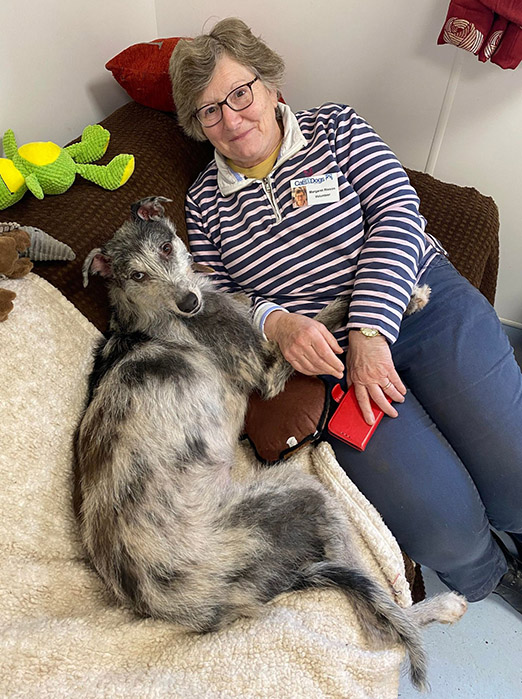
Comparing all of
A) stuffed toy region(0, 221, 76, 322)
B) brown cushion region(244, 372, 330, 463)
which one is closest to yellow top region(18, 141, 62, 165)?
stuffed toy region(0, 221, 76, 322)

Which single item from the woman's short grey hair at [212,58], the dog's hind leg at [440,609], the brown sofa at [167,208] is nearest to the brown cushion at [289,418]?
the brown sofa at [167,208]

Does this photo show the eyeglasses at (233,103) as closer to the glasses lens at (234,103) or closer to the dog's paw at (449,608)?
the glasses lens at (234,103)

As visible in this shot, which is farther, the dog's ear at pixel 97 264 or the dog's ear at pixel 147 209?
the dog's ear at pixel 147 209

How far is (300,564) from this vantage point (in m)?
1.35

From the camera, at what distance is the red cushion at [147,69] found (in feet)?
6.93

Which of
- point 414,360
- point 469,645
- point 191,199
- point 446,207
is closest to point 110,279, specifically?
point 191,199

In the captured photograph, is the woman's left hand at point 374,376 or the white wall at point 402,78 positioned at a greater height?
the white wall at point 402,78

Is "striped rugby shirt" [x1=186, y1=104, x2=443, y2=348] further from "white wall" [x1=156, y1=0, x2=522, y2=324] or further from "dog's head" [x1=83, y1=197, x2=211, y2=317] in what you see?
"white wall" [x1=156, y1=0, x2=522, y2=324]

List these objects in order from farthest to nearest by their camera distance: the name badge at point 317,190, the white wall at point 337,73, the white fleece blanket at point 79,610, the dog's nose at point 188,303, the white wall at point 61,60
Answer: the white wall at point 337,73, the white wall at point 61,60, the name badge at point 317,190, the dog's nose at point 188,303, the white fleece blanket at point 79,610

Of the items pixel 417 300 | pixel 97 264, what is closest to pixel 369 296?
pixel 417 300

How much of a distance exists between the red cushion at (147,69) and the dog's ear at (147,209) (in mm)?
720

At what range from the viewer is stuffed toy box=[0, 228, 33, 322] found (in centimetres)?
138

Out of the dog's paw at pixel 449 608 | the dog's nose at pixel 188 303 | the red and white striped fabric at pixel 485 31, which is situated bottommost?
the dog's paw at pixel 449 608

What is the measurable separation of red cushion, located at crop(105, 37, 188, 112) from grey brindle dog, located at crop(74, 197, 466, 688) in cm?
74
